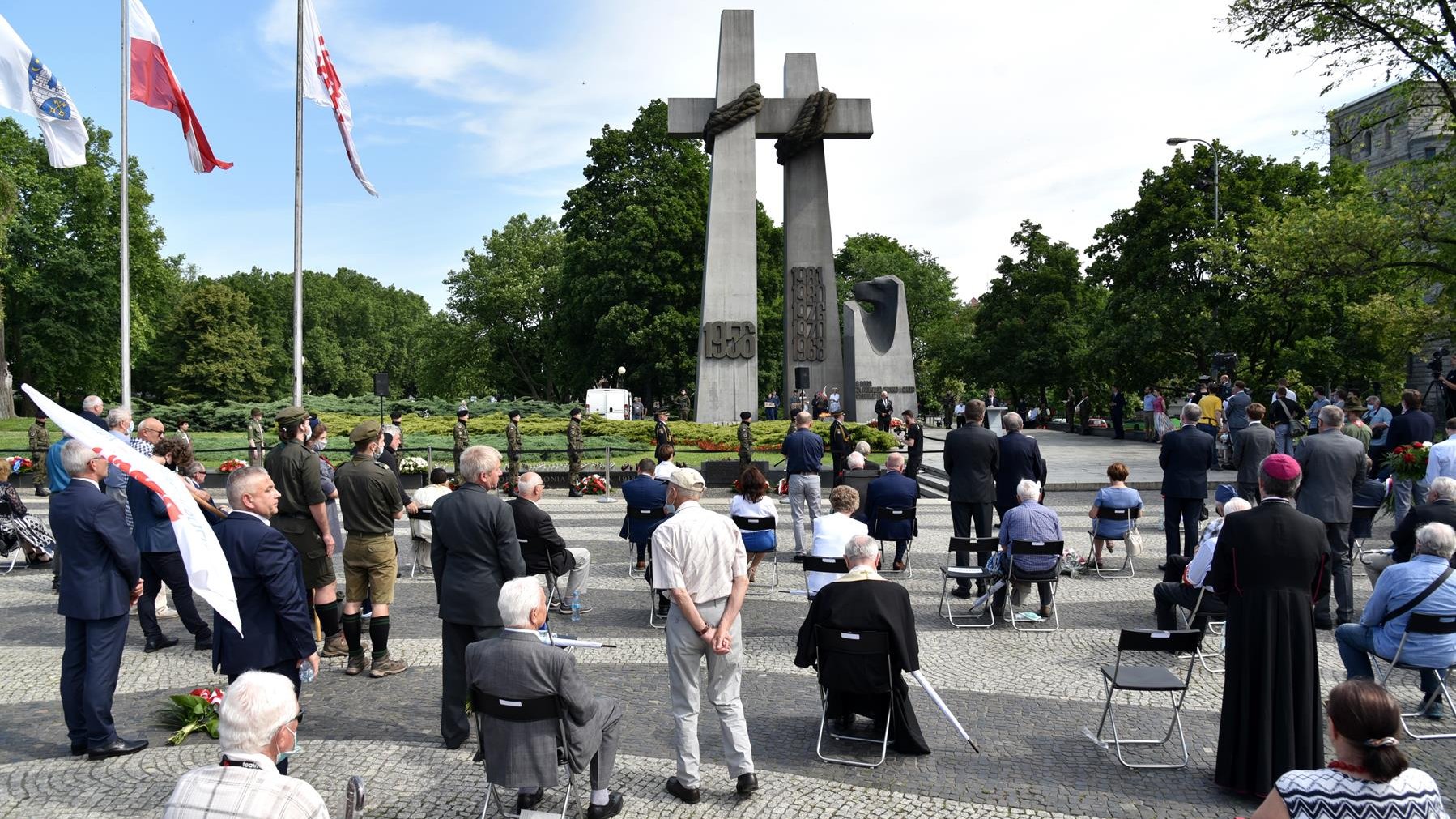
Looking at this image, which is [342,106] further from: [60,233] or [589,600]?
[60,233]

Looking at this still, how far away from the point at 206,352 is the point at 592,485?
4951 cm

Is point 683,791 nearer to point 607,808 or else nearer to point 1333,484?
point 607,808

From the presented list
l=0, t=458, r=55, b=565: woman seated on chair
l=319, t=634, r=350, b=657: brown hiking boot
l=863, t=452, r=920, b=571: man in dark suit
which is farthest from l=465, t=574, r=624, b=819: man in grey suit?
l=0, t=458, r=55, b=565: woman seated on chair

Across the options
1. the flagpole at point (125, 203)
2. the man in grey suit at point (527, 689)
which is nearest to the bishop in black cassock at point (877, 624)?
the man in grey suit at point (527, 689)

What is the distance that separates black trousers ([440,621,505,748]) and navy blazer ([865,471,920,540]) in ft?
19.6

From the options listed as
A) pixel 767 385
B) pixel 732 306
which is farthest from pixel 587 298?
pixel 732 306

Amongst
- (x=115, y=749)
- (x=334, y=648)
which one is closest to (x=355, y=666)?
(x=334, y=648)

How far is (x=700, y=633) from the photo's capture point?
5.35 metres

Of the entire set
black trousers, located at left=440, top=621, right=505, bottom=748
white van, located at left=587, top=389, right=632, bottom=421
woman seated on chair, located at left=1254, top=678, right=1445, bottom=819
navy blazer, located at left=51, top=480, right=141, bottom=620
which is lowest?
black trousers, located at left=440, top=621, right=505, bottom=748

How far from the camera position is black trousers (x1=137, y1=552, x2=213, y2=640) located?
8430 mm

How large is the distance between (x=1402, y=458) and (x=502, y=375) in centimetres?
5676

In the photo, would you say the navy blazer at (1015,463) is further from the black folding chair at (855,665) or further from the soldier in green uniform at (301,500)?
the soldier in green uniform at (301,500)

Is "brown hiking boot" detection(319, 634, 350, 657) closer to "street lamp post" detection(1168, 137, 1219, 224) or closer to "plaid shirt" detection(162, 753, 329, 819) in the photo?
"plaid shirt" detection(162, 753, 329, 819)

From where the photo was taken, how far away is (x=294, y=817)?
307cm
